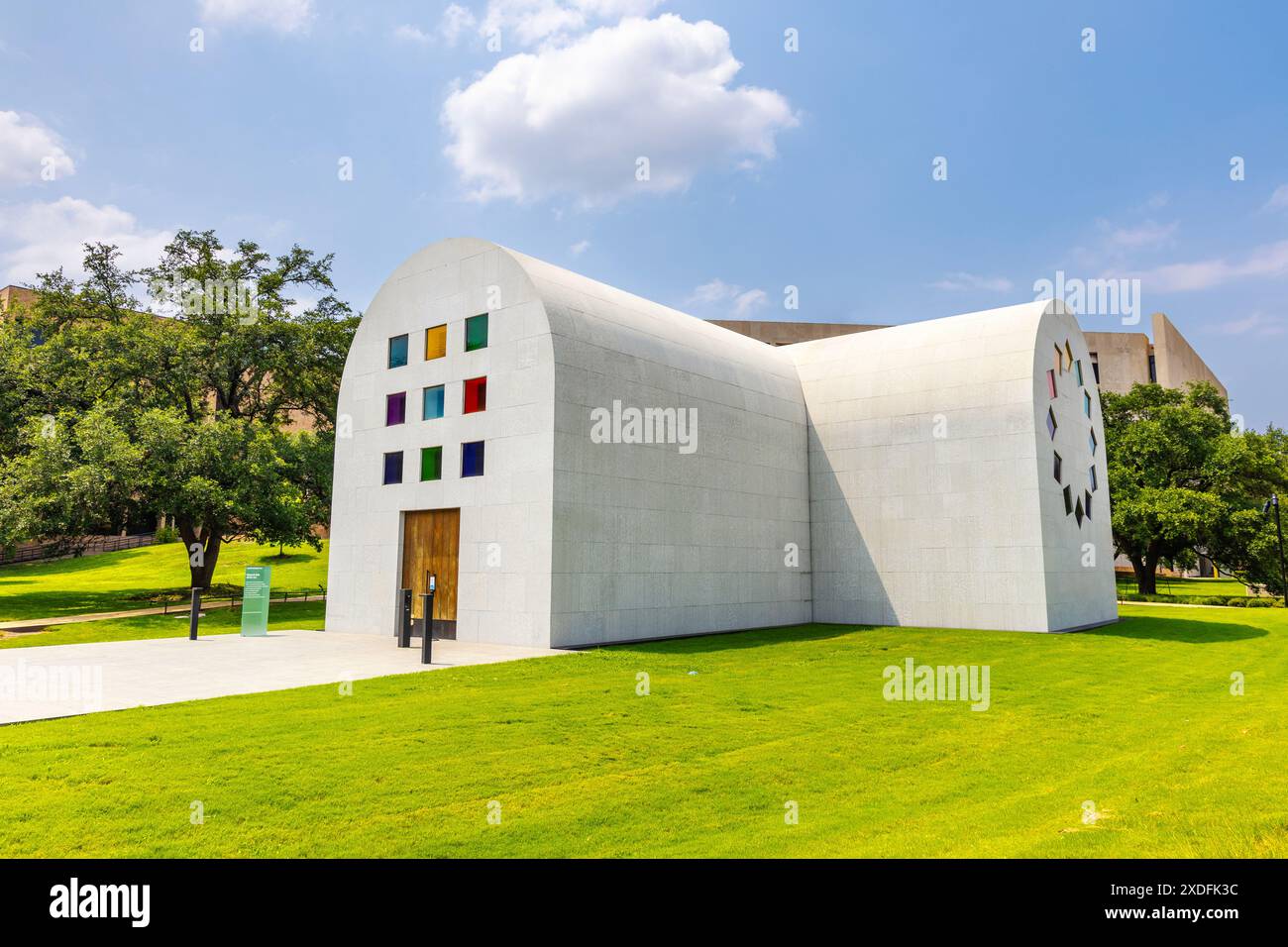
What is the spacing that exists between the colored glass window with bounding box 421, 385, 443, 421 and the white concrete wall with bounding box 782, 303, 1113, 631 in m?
13.9

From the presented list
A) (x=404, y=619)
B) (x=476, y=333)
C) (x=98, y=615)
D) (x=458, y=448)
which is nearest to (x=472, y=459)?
(x=458, y=448)

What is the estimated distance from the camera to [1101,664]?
17.9 m

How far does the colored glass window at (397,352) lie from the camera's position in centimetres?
2384

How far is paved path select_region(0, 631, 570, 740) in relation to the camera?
1167cm

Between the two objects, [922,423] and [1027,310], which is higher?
[1027,310]

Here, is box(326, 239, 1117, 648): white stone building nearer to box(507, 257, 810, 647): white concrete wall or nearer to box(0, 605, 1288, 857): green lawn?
box(507, 257, 810, 647): white concrete wall

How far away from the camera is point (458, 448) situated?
21.5 metres

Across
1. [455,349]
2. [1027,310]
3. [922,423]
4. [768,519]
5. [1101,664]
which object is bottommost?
[1101,664]

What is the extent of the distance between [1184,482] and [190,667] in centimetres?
5636

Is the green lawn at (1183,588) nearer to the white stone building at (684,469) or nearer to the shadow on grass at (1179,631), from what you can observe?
the shadow on grass at (1179,631)

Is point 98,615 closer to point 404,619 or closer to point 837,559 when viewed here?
point 404,619

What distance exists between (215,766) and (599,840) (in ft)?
14.6
